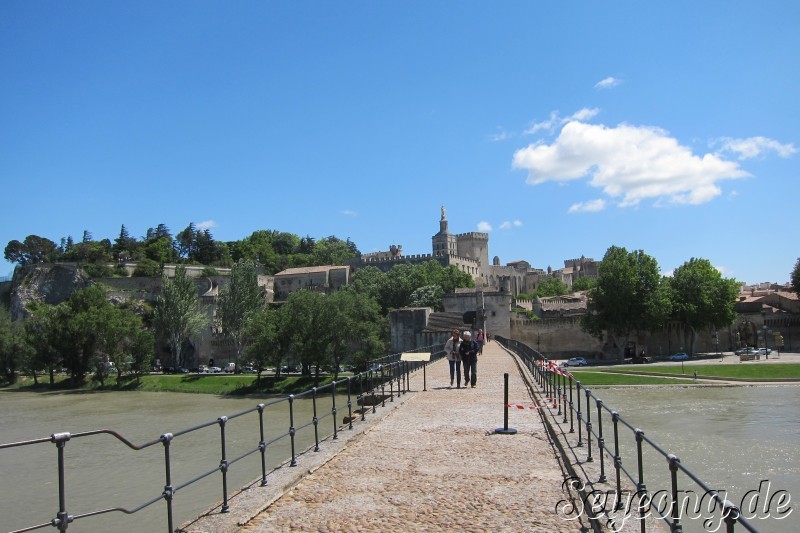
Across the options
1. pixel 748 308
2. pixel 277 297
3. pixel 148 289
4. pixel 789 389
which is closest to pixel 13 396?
pixel 148 289

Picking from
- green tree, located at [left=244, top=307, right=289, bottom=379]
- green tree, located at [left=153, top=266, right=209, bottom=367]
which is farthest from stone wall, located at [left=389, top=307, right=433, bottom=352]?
green tree, located at [left=153, top=266, right=209, bottom=367]

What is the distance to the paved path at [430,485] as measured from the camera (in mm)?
6246

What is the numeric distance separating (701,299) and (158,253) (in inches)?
3043

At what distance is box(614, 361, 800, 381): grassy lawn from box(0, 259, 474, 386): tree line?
20508 mm

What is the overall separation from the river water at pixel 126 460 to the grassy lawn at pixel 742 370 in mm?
22195

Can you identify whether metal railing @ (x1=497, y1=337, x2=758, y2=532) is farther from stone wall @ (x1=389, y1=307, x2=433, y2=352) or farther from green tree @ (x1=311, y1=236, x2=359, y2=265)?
green tree @ (x1=311, y1=236, x2=359, y2=265)

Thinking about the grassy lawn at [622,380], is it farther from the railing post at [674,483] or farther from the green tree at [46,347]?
the green tree at [46,347]

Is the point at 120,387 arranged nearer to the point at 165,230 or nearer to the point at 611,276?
the point at 611,276

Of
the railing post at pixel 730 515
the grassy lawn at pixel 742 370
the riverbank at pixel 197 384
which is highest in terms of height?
the railing post at pixel 730 515

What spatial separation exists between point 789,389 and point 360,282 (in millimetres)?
47309

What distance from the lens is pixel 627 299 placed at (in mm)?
55500

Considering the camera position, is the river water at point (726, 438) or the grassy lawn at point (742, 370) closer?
the river water at point (726, 438)

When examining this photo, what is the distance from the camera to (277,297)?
9250 centimetres

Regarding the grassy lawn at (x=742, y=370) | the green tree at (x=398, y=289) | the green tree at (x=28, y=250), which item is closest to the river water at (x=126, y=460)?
the grassy lawn at (x=742, y=370)
